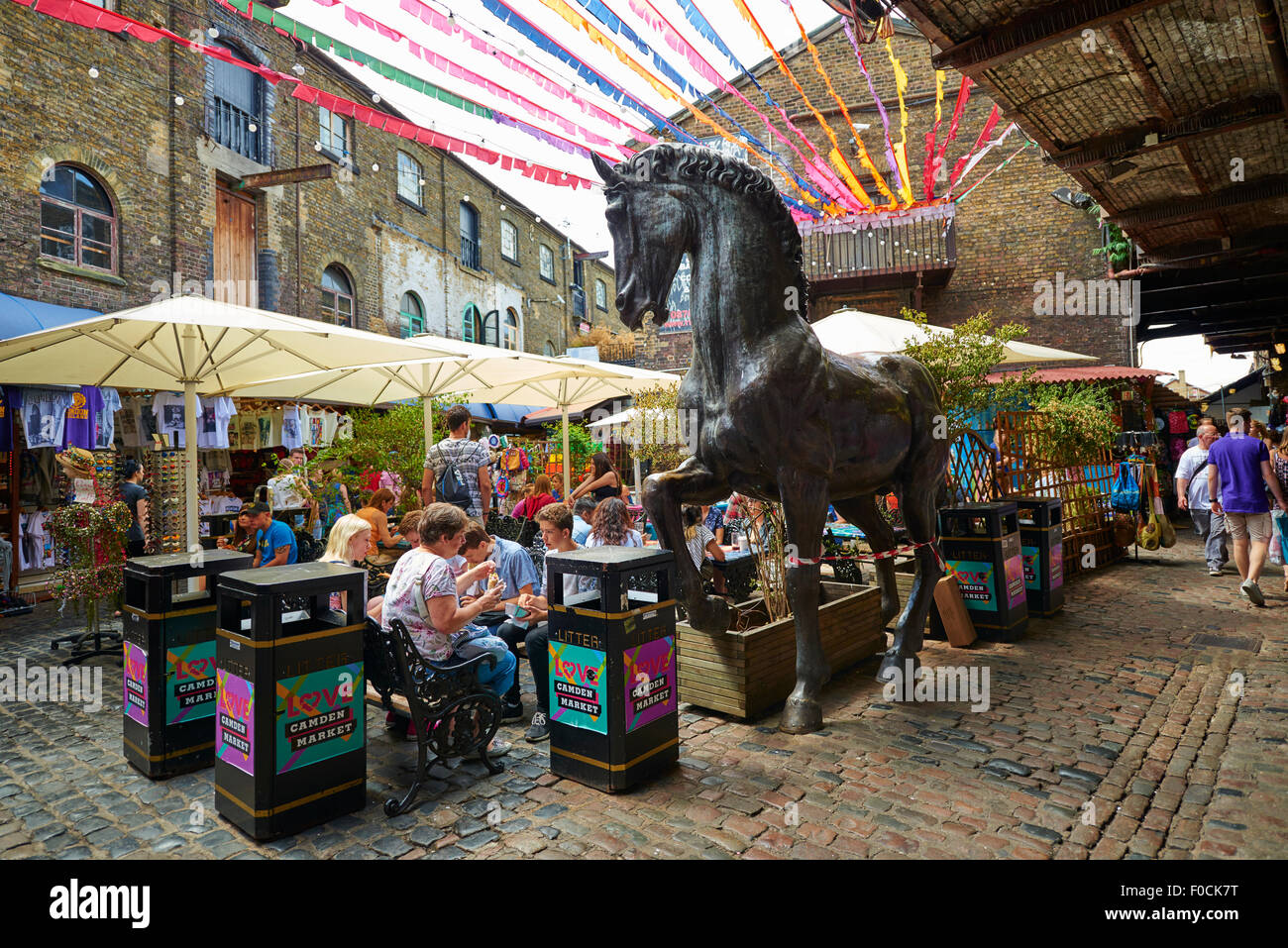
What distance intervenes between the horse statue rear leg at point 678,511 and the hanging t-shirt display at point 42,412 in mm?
8554

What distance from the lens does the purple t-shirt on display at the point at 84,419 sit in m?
8.98

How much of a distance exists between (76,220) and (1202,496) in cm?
1657

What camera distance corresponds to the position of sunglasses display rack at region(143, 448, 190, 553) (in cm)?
897

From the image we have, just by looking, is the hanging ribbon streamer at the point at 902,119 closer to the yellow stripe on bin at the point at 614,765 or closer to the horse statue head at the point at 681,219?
the horse statue head at the point at 681,219

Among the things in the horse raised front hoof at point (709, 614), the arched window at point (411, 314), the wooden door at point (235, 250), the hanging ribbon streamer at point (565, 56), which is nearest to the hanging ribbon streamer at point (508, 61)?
the hanging ribbon streamer at point (565, 56)

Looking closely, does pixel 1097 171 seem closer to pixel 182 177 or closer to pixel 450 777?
pixel 450 777

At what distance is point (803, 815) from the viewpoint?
10.2 feet

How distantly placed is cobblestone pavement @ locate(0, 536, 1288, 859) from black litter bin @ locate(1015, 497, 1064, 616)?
1626 millimetres

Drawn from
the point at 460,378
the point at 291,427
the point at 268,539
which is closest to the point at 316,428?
the point at 291,427

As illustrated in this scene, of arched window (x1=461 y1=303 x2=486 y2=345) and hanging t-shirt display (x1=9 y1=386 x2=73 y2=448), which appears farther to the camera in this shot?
arched window (x1=461 y1=303 x2=486 y2=345)

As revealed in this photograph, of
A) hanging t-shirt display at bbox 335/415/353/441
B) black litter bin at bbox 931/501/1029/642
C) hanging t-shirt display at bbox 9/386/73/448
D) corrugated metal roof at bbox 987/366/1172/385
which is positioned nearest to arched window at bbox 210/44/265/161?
hanging t-shirt display at bbox 335/415/353/441

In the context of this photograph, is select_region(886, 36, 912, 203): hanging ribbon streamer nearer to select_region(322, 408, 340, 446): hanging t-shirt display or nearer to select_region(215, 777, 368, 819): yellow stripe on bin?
select_region(215, 777, 368, 819): yellow stripe on bin

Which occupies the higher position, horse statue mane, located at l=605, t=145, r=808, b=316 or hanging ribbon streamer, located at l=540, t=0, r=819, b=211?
hanging ribbon streamer, located at l=540, t=0, r=819, b=211
